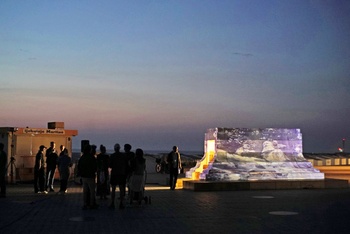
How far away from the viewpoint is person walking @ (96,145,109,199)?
53.9 feet

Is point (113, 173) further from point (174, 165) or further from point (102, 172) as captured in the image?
point (174, 165)

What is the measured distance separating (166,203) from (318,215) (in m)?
4.77

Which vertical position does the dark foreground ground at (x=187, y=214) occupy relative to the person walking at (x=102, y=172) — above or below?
below

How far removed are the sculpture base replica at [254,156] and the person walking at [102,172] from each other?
5612mm

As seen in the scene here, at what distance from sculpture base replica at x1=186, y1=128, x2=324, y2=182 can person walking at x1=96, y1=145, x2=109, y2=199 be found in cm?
561

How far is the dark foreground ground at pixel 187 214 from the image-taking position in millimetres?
10539

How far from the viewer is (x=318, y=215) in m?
12.6

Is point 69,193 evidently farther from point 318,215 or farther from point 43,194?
point 318,215

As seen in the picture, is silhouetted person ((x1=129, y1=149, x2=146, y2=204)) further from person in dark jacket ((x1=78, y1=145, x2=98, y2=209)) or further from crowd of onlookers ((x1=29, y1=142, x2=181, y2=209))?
person in dark jacket ((x1=78, y1=145, x2=98, y2=209))

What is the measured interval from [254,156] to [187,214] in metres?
9.95

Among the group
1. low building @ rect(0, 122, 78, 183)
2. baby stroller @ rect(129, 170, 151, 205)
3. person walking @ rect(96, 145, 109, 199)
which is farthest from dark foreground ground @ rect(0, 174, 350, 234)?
low building @ rect(0, 122, 78, 183)

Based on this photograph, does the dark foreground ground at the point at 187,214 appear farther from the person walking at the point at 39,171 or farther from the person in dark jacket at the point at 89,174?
the person walking at the point at 39,171

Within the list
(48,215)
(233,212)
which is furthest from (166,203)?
(48,215)

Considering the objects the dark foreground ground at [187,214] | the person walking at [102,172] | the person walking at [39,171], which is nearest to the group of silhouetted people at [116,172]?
the dark foreground ground at [187,214]
